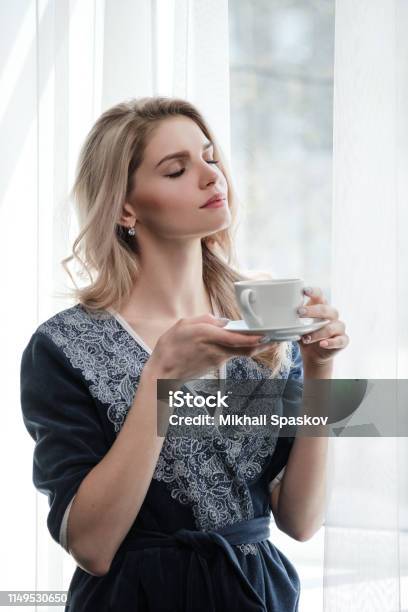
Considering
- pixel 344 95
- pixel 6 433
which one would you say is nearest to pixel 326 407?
pixel 344 95

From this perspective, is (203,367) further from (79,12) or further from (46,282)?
(79,12)

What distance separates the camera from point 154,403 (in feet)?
3.64

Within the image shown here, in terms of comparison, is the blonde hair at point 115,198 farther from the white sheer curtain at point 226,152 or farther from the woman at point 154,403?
the white sheer curtain at point 226,152

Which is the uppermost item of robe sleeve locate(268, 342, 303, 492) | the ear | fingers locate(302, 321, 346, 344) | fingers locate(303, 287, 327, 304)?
the ear

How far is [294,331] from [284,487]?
0.41 meters

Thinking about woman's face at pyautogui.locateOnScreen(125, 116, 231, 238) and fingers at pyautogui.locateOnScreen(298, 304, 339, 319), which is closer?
fingers at pyautogui.locateOnScreen(298, 304, 339, 319)

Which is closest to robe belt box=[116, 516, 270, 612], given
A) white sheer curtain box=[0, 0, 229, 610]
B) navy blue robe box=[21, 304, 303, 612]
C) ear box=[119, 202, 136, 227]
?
navy blue robe box=[21, 304, 303, 612]

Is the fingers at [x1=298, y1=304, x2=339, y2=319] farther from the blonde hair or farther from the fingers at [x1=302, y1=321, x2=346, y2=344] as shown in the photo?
the blonde hair

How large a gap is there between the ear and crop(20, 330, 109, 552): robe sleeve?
22cm

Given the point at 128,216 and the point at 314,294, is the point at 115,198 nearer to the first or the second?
the point at 128,216

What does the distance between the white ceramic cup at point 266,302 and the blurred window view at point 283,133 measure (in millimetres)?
364

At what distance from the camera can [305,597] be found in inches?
61.8

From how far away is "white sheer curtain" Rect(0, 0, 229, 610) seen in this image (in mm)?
1505

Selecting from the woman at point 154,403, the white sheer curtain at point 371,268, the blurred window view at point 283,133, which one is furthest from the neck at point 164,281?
the white sheer curtain at point 371,268
